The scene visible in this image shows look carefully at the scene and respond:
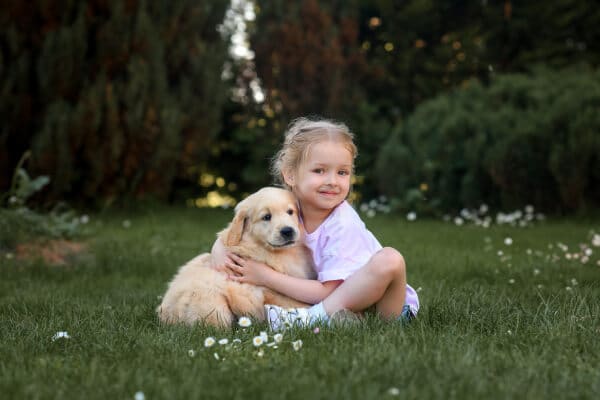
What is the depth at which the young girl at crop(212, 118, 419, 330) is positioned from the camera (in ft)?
10.6

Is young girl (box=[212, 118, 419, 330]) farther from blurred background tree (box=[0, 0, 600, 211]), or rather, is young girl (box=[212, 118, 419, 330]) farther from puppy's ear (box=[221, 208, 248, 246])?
blurred background tree (box=[0, 0, 600, 211])

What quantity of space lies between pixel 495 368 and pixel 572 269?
9.17ft

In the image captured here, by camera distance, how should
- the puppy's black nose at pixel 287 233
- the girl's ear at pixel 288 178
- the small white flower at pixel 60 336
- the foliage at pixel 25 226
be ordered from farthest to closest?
1. the foliage at pixel 25 226
2. the girl's ear at pixel 288 178
3. the puppy's black nose at pixel 287 233
4. the small white flower at pixel 60 336

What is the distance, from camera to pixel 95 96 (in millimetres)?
8094

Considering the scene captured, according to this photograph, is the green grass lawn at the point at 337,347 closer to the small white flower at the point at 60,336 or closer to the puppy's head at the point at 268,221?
the small white flower at the point at 60,336

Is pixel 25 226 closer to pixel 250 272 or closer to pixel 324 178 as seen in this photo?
pixel 250 272

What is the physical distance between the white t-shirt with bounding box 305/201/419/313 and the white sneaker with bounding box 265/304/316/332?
211mm

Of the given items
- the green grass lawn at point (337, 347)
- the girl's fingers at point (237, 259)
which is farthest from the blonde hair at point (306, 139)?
the green grass lawn at point (337, 347)

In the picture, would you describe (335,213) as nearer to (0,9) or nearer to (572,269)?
(572,269)

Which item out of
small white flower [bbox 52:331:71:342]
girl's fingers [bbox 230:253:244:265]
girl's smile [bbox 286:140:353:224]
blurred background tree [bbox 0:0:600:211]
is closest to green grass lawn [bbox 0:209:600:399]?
small white flower [bbox 52:331:71:342]

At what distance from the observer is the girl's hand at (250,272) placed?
3.43 m

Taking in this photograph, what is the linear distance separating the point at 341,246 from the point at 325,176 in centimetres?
40

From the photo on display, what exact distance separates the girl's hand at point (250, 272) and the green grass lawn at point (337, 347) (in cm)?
25

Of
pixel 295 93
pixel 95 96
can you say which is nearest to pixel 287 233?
pixel 95 96
